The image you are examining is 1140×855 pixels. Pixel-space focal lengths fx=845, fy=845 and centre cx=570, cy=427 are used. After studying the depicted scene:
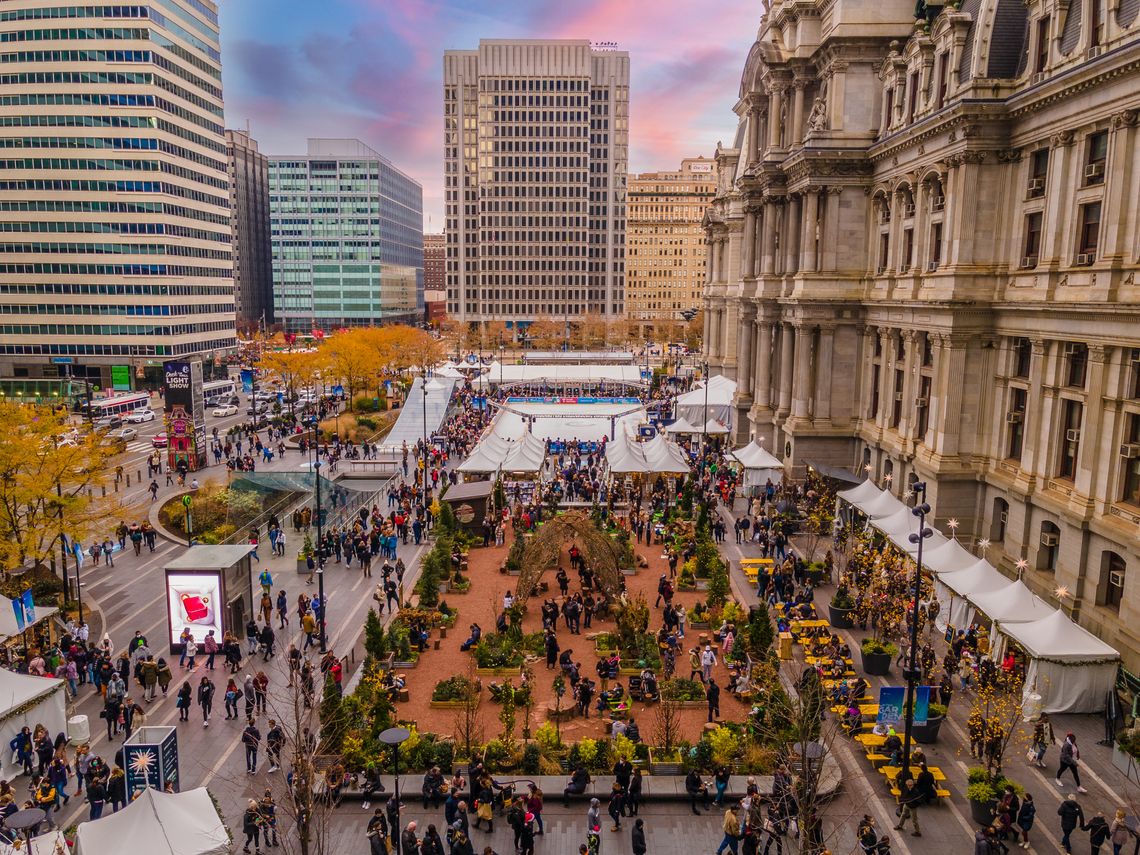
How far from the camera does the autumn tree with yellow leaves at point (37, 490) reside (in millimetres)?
29359

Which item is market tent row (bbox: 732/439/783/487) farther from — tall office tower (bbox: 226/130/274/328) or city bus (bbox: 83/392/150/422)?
tall office tower (bbox: 226/130/274/328)

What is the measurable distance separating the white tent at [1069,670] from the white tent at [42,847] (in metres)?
22.4

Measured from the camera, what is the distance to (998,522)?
110 feet

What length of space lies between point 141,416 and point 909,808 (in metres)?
73.8

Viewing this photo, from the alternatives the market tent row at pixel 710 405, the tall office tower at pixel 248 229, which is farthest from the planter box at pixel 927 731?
the tall office tower at pixel 248 229

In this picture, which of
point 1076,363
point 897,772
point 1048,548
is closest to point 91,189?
point 1076,363

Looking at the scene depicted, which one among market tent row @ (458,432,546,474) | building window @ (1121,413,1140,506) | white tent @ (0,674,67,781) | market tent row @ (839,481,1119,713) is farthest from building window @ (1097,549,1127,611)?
white tent @ (0,674,67,781)

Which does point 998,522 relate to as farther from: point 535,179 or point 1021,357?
point 535,179

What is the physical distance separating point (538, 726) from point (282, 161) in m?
173

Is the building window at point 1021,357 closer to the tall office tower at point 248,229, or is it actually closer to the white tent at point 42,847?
the white tent at point 42,847

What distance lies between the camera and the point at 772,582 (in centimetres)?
3145

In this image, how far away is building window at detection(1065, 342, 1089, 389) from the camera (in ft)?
92.0

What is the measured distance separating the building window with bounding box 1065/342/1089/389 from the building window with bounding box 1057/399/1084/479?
2.24 ft

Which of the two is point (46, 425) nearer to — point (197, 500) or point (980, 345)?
point (197, 500)
